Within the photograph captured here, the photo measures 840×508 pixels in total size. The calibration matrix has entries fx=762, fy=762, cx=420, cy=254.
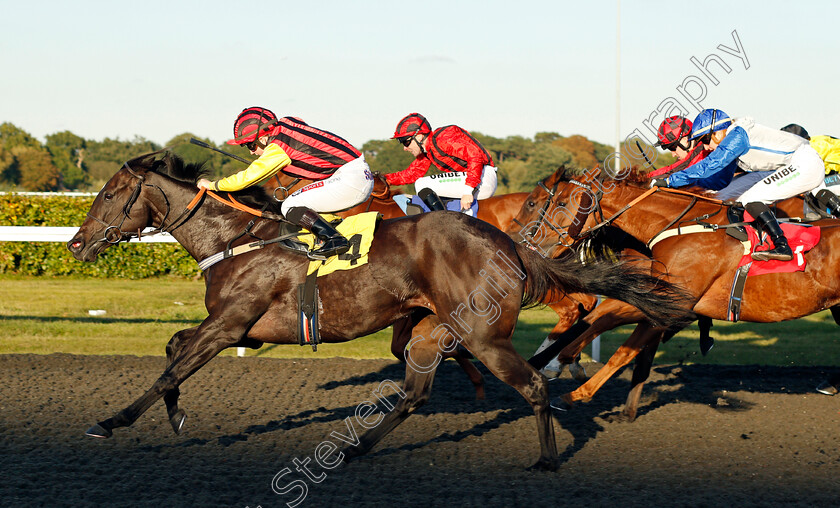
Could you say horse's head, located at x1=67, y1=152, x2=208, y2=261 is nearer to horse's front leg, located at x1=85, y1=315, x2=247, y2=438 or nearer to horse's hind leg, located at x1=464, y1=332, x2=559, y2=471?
horse's front leg, located at x1=85, y1=315, x2=247, y2=438

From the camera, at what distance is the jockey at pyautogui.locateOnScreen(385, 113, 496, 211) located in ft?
20.9

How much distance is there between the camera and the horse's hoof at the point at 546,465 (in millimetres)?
3902

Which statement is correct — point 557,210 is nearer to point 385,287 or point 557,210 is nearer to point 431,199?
point 431,199

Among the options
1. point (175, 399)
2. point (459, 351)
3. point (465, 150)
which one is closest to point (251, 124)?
point (175, 399)

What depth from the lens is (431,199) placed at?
250 inches

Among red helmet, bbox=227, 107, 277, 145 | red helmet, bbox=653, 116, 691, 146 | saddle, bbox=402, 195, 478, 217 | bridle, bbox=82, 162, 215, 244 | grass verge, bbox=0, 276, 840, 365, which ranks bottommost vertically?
grass verge, bbox=0, 276, 840, 365

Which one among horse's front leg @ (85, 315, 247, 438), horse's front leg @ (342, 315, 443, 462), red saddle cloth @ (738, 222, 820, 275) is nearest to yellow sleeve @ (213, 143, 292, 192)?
horse's front leg @ (85, 315, 247, 438)

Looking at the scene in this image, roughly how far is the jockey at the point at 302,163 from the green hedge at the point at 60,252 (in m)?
7.96

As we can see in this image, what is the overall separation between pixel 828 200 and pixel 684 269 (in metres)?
1.69

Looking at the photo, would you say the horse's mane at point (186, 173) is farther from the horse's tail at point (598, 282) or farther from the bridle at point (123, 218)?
the horse's tail at point (598, 282)

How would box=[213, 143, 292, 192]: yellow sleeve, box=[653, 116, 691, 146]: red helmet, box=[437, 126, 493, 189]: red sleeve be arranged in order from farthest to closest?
box=[437, 126, 493, 189]: red sleeve → box=[653, 116, 691, 146]: red helmet → box=[213, 143, 292, 192]: yellow sleeve

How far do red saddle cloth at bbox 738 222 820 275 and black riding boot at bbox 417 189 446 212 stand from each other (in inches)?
93.4

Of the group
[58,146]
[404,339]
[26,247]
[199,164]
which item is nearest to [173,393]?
[199,164]

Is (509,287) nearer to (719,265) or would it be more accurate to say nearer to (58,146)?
(719,265)
